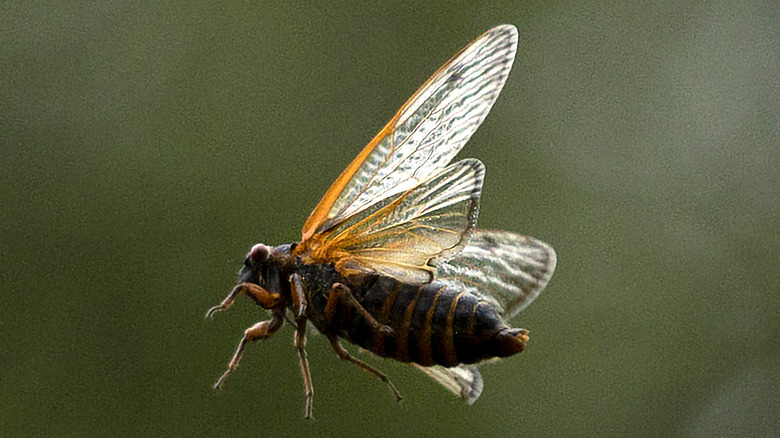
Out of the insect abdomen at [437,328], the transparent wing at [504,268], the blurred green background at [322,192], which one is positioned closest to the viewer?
the insect abdomen at [437,328]

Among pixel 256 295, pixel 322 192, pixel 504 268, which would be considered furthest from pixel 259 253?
pixel 322 192

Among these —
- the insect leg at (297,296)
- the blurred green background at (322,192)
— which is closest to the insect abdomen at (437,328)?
the insect leg at (297,296)

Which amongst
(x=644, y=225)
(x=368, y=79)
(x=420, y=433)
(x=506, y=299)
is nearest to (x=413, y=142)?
(x=506, y=299)

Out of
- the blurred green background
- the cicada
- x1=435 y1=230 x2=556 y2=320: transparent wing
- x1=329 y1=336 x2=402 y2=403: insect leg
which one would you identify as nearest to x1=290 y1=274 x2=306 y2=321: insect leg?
the cicada

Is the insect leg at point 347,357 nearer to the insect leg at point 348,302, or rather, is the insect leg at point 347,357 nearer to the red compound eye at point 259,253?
the insect leg at point 348,302

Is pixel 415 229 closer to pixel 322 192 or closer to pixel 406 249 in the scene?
pixel 406 249

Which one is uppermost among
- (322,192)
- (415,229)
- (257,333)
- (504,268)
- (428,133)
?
(428,133)
